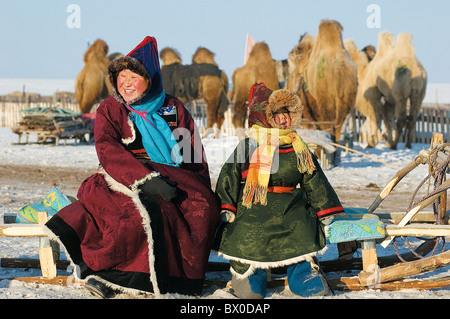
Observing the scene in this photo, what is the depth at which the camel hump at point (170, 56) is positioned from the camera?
19481mm

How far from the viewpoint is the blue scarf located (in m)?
3.77

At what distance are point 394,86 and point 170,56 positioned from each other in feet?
25.5

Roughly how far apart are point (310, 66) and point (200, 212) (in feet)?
Answer: 33.0

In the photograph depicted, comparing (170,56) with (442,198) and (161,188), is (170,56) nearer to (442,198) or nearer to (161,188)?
(442,198)

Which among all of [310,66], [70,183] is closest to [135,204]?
[70,183]

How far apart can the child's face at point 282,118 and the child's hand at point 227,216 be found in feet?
2.20

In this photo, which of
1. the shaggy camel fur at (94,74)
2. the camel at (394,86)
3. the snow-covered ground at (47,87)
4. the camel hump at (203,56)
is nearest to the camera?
the camel at (394,86)

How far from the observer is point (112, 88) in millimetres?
3924

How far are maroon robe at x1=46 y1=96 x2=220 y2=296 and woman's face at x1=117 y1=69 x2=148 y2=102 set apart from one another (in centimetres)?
18

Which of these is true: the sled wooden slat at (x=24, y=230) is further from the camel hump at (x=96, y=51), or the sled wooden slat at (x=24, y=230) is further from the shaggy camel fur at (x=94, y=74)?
the camel hump at (x=96, y=51)

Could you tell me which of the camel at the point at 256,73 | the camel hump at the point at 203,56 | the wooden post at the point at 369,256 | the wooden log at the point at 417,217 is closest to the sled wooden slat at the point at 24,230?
the wooden post at the point at 369,256

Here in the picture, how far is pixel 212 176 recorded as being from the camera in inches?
403

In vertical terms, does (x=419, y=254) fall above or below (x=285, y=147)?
below
